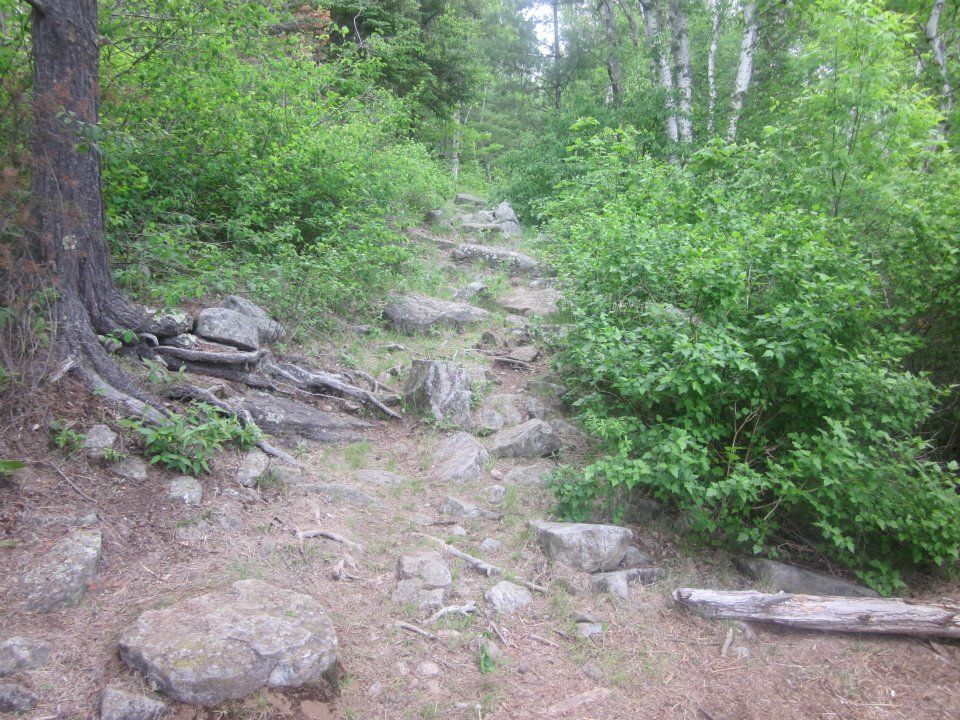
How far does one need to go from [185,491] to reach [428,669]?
6.83ft

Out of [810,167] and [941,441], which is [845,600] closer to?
[941,441]

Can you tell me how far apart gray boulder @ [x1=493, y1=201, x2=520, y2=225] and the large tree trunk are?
1205 centimetres

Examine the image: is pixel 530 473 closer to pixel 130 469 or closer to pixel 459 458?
pixel 459 458

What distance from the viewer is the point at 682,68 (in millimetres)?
13422

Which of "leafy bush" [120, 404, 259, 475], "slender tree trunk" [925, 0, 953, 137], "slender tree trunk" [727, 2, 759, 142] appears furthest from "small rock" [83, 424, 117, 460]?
"slender tree trunk" [727, 2, 759, 142]

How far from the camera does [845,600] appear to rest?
4.60 meters

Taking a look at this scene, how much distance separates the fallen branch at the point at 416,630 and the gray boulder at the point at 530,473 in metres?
2.03

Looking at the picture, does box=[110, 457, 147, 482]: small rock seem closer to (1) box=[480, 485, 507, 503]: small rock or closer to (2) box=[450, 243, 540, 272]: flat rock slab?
(1) box=[480, 485, 507, 503]: small rock

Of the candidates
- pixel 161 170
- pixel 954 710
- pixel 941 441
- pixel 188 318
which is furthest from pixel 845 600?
pixel 161 170

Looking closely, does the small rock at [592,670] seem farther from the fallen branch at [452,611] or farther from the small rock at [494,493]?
the small rock at [494,493]

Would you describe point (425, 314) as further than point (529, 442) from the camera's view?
Yes

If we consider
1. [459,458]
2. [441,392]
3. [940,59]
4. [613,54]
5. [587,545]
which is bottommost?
[587,545]

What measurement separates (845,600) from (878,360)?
1825 millimetres

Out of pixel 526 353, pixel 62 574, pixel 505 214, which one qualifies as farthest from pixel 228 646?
pixel 505 214
